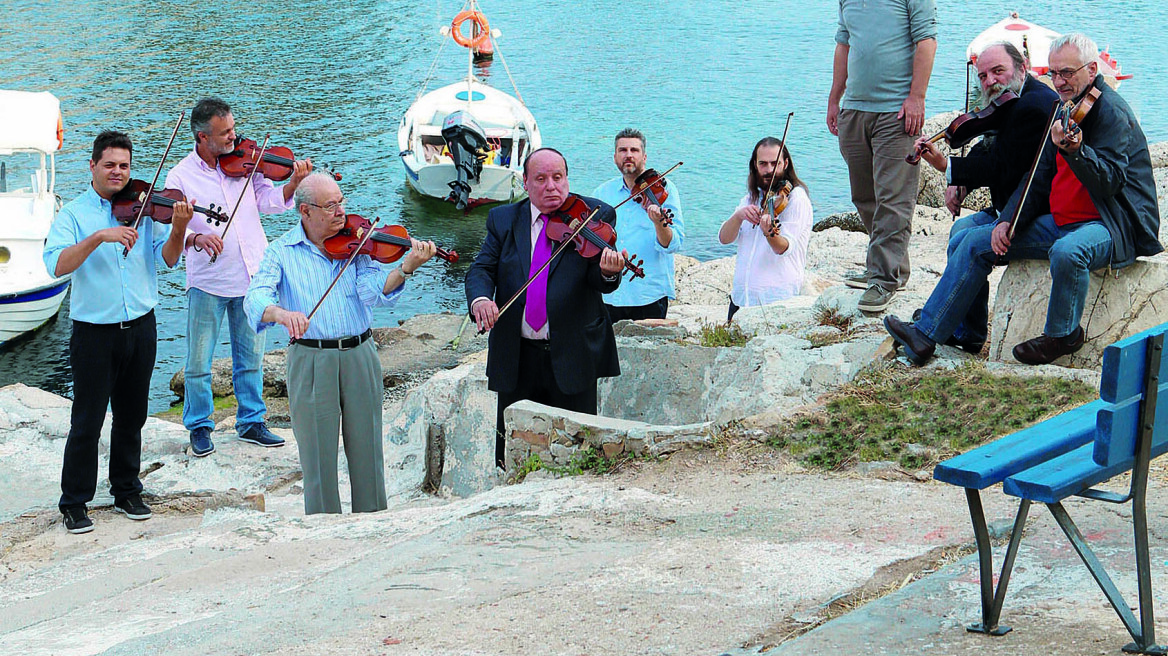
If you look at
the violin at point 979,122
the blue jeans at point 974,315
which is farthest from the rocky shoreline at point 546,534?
the violin at point 979,122

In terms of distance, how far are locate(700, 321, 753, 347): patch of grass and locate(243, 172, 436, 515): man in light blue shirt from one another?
2031mm

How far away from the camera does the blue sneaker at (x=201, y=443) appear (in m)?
6.82

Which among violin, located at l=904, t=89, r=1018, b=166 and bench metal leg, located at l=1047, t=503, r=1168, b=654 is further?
violin, located at l=904, t=89, r=1018, b=166

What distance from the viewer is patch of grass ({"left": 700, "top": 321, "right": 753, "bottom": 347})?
6.57m

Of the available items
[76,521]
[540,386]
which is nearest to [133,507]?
[76,521]

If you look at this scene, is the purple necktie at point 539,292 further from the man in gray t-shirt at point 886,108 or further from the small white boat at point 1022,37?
the small white boat at point 1022,37

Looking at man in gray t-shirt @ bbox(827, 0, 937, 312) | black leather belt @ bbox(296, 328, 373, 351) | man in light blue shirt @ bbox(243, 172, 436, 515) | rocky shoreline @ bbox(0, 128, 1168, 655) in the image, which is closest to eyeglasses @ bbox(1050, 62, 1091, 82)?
rocky shoreline @ bbox(0, 128, 1168, 655)

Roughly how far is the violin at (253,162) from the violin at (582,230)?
1.97 m

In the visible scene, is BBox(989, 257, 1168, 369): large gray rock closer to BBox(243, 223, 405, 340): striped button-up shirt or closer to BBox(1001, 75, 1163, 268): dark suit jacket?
BBox(1001, 75, 1163, 268): dark suit jacket

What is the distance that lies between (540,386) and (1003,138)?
240 cm

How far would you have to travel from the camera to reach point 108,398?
555 cm

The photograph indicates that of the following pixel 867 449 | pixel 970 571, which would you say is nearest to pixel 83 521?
pixel 867 449

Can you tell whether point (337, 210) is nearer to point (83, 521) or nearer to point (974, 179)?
point (83, 521)

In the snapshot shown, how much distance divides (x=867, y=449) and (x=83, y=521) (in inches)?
146
